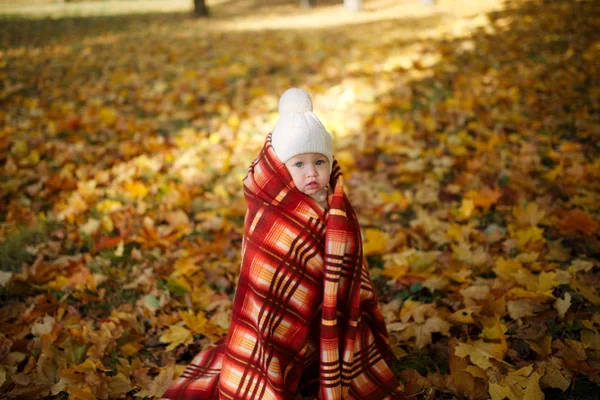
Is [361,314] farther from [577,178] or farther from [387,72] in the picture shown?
[387,72]

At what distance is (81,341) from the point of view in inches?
87.5

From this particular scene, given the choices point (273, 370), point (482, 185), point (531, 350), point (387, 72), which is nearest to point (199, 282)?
point (273, 370)

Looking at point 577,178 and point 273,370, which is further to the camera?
point 577,178

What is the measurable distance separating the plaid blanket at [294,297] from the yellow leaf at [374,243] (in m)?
1.06

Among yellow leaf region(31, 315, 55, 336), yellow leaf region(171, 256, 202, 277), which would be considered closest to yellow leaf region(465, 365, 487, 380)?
yellow leaf region(171, 256, 202, 277)

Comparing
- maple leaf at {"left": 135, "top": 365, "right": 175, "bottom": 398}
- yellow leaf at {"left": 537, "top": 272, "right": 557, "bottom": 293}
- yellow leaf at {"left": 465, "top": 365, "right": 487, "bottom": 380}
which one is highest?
yellow leaf at {"left": 537, "top": 272, "right": 557, "bottom": 293}

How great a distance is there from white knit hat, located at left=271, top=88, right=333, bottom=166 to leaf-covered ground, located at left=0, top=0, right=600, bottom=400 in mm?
1180

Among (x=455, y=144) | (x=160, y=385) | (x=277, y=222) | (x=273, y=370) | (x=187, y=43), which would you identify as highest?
(x=187, y=43)

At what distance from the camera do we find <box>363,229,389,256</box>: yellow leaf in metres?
2.85

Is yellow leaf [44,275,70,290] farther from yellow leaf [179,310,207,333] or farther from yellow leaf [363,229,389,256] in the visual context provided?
yellow leaf [363,229,389,256]

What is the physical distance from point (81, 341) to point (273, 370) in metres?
1.21

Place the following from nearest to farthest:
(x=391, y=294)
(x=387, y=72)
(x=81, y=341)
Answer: (x=81, y=341) → (x=391, y=294) → (x=387, y=72)

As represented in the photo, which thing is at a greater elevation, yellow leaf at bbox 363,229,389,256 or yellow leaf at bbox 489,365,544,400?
yellow leaf at bbox 363,229,389,256

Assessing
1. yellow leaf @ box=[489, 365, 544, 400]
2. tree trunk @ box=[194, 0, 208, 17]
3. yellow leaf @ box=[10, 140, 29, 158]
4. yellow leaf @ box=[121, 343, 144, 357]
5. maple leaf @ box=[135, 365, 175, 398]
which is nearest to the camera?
yellow leaf @ box=[489, 365, 544, 400]
